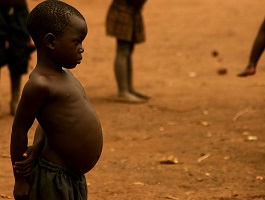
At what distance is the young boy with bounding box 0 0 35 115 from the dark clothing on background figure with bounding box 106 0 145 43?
87 cm

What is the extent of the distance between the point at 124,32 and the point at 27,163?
4.01 metres

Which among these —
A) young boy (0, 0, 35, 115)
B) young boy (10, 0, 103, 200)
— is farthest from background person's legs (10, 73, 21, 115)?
young boy (10, 0, 103, 200)

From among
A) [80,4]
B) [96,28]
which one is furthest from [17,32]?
[80,4]

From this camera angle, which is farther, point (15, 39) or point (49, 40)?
point (15, 39)

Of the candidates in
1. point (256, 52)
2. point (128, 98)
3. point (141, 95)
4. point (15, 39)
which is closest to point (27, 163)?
point (256, 52)

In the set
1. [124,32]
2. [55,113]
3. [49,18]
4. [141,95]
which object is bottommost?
[141,95]

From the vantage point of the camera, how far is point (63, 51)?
3.07m

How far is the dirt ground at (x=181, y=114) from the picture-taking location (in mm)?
4750

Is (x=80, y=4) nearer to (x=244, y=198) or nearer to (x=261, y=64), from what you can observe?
(x=261, y=64)

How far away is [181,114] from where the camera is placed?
6.61m

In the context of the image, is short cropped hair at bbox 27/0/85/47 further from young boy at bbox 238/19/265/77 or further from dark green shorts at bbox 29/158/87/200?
young boy at bbox 238/19/265/77

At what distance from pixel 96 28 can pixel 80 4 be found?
1.79m

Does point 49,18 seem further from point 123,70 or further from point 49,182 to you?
point 123,70

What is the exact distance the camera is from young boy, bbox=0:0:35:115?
248 inches
